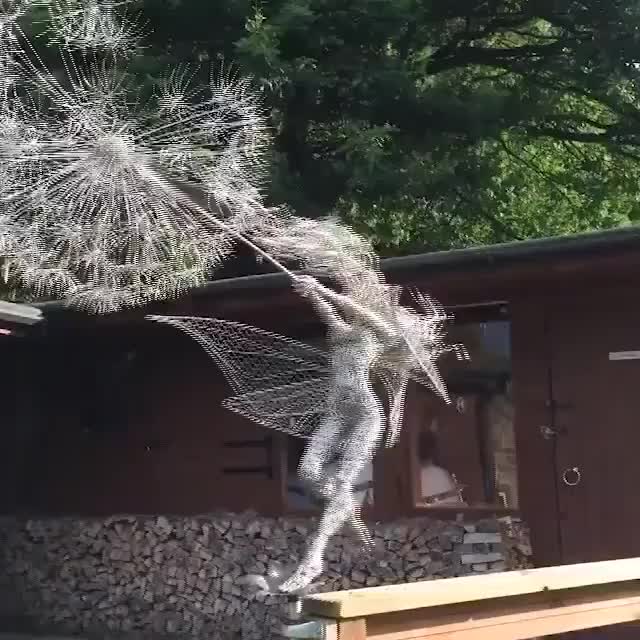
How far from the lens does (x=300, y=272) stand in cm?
633

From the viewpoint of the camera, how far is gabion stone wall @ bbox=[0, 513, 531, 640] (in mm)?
7449

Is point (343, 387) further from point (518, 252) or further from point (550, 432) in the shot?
point (550, 432)

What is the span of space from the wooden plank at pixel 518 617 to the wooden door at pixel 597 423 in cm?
304

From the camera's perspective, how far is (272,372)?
618cm

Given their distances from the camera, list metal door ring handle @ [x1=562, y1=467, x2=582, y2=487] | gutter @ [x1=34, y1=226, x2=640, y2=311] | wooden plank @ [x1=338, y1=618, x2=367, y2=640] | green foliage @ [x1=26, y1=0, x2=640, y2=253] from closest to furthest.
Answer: wooden plank @ [x1=338, y1=618, x2=367, y2=640] → gutter @ [x1=34, y1=226, x2=640, y2=311] → metal door ring handle @ [x1=562, y1=467, x2=582, y2=487] → green foliage @ [x1=26, y1=0, x2=640, y2=253]

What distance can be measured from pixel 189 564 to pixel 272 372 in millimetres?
3002

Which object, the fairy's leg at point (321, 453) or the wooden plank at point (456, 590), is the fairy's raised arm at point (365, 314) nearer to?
the fairy's leg at point (321, 453)

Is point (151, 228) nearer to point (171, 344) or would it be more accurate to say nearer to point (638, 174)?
point (171, 344)

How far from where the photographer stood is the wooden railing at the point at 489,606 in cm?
296

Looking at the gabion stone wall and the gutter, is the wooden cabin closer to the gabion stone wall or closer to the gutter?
the gutter

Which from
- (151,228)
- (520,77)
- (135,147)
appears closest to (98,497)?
(151,228)

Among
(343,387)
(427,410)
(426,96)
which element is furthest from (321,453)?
(426,96)

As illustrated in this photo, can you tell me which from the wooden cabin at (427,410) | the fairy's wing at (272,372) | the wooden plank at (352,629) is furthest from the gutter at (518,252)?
the wooden plank at (352,629)

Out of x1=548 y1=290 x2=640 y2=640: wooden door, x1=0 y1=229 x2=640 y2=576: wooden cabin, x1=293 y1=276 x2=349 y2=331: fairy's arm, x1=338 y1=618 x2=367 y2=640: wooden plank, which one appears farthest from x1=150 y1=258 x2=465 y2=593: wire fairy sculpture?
x1=338 y1=618 x2=367 y2=640: wooden plank
